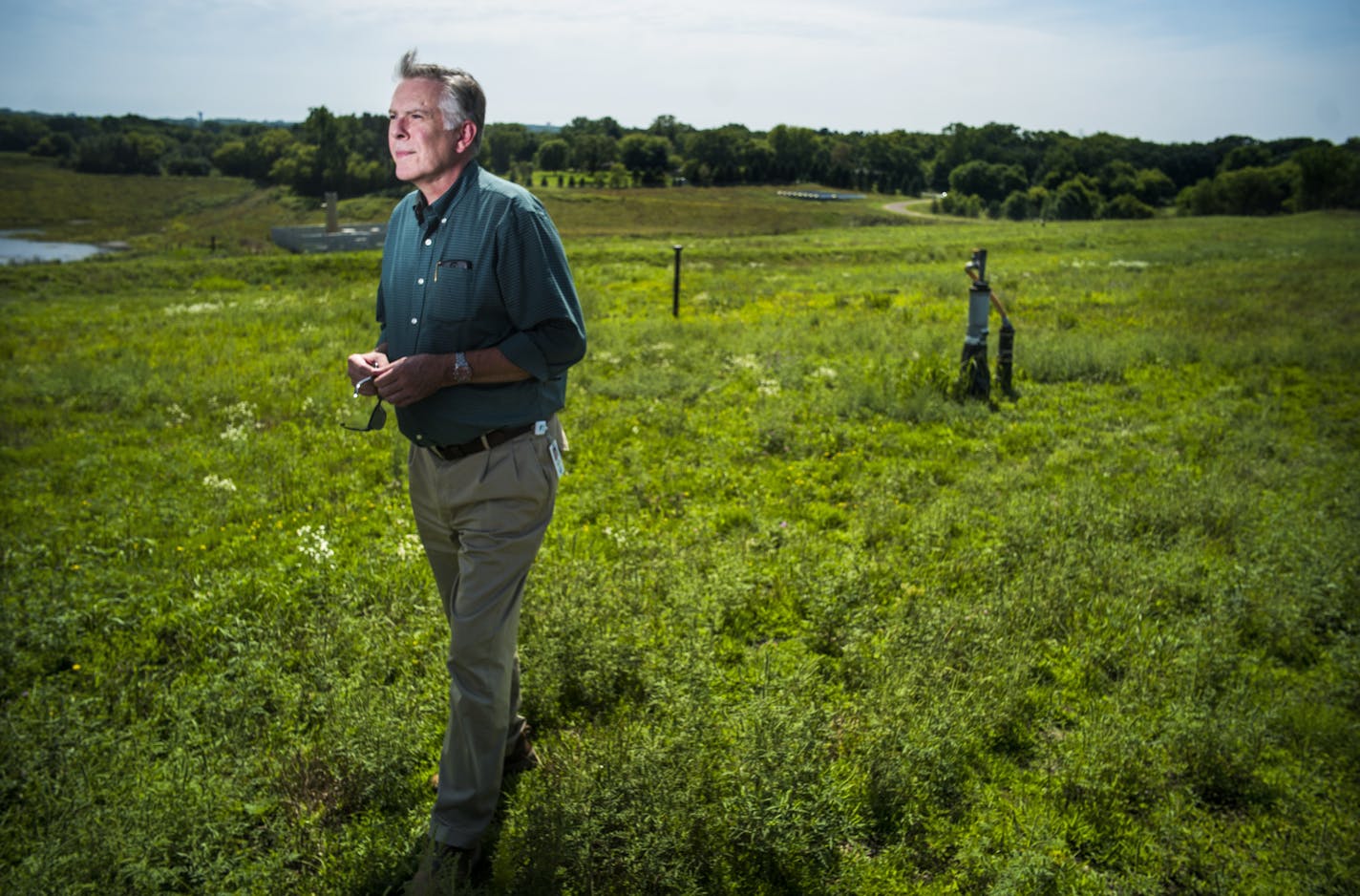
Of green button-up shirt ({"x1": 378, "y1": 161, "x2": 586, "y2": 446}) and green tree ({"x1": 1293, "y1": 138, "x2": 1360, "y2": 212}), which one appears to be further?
green tree ({"x1": 1293, "y1": 138, "x2": 1360, "y2": 212})

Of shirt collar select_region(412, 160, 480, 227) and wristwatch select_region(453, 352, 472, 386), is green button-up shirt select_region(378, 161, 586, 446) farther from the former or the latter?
wristwatch select_region(453, 352, 472, 386)

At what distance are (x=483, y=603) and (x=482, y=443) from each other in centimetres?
62

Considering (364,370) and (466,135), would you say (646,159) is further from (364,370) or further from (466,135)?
A: (364,370)

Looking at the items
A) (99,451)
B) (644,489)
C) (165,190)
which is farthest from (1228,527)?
(165,190)

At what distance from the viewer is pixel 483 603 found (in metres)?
3.09

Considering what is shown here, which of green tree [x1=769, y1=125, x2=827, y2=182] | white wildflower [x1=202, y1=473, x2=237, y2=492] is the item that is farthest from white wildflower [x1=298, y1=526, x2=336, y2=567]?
green tree [x1=769, y1=125, x2=827, y2=182]

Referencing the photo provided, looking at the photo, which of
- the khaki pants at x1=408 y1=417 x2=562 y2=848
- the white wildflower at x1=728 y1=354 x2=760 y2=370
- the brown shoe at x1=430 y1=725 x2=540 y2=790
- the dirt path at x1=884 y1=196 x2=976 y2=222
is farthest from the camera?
the dirt path at x1=884 y1=196 x2=976 y2=222

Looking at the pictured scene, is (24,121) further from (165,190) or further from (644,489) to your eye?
(644,489)

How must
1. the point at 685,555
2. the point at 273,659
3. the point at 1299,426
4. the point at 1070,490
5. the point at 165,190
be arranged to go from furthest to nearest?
the point at 165,190 → the point at 1299,426 → the point at 1070,490 → the point at 685,555 → the point at 273,659

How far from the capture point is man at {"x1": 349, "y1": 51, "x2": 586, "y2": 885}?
9.81 ft

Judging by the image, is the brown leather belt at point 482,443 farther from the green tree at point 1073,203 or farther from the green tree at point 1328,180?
the green tree at point 1073,203

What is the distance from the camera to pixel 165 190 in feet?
309

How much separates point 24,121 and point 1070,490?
166 meters

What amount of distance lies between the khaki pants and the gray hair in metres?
1.23
